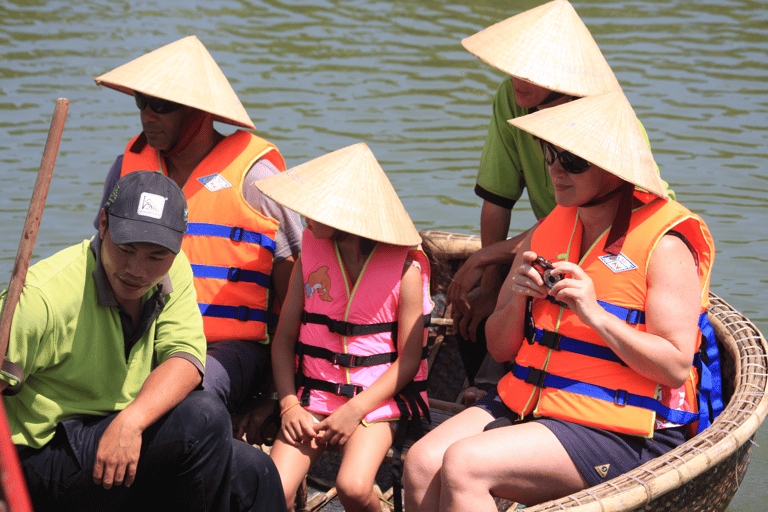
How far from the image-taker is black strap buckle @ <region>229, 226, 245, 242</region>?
338 centimetres

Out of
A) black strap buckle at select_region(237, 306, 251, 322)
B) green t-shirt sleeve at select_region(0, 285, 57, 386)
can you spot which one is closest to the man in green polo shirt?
green t-shirt sleeve at select_region(0, 285, 57, 386)

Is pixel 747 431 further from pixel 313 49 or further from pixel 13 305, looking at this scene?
pixel 313 49

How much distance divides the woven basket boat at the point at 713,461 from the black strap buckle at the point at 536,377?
403 millimetres

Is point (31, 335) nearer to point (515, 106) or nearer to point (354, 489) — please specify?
point (354, 489)

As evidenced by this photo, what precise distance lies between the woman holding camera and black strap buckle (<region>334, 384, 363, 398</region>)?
422 mm

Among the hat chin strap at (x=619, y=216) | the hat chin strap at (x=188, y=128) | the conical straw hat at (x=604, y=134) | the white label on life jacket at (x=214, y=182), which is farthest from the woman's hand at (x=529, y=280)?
the hat chin strap at (x=188, y=128)

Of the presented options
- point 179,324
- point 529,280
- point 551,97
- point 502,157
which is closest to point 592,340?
point 529,280

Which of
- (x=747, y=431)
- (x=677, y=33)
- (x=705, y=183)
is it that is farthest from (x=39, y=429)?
(x=677, y=33)

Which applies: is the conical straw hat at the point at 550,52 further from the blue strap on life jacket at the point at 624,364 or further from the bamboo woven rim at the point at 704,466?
the bamboo woven rim at the point at 704,466

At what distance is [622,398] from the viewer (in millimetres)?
2605

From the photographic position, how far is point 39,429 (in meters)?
2.38

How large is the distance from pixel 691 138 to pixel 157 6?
6.92 m

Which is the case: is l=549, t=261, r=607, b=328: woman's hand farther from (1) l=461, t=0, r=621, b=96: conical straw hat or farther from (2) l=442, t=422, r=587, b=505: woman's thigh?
(1) l=461, t=0, r=621, b=96: conical straw hat

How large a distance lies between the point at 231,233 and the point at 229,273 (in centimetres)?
16
